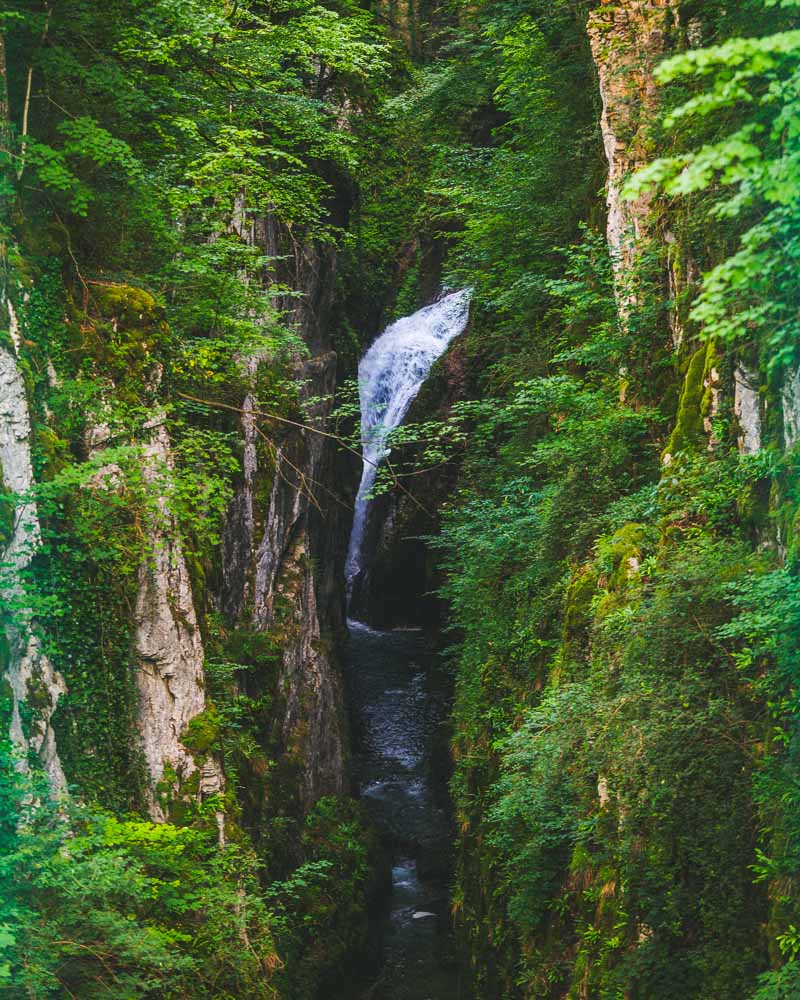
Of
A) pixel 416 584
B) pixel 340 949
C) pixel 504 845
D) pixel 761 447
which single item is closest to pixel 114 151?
pixel 761 447

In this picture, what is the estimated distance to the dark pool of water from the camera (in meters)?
13.3

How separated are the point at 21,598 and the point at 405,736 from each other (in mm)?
14713

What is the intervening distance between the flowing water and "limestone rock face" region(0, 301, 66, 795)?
407 cm

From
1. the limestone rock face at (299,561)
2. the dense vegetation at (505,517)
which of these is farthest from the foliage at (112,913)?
the limestone rock face at (299,561)

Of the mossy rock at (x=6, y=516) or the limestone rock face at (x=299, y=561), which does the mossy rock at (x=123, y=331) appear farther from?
the limestone rock face at (x=299, y=561)

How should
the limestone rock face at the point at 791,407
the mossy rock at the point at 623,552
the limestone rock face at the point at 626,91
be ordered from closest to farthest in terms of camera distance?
the limestone rock face at the point at 791,407 → the mossy rock at the point at 623,552 → the limestone rock face at the point at 626,91

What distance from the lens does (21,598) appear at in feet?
21.5

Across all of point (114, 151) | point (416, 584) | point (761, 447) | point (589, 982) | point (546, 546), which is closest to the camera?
point (761, 447)

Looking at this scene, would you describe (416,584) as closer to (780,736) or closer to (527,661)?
(527,661)

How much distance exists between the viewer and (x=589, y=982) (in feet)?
23.6

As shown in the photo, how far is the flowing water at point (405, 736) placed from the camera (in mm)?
13492

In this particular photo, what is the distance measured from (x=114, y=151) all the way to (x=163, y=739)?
19.1ft

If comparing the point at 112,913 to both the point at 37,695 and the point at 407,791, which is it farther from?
the point at 407,791

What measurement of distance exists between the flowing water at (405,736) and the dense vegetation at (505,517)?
3.17 ft
